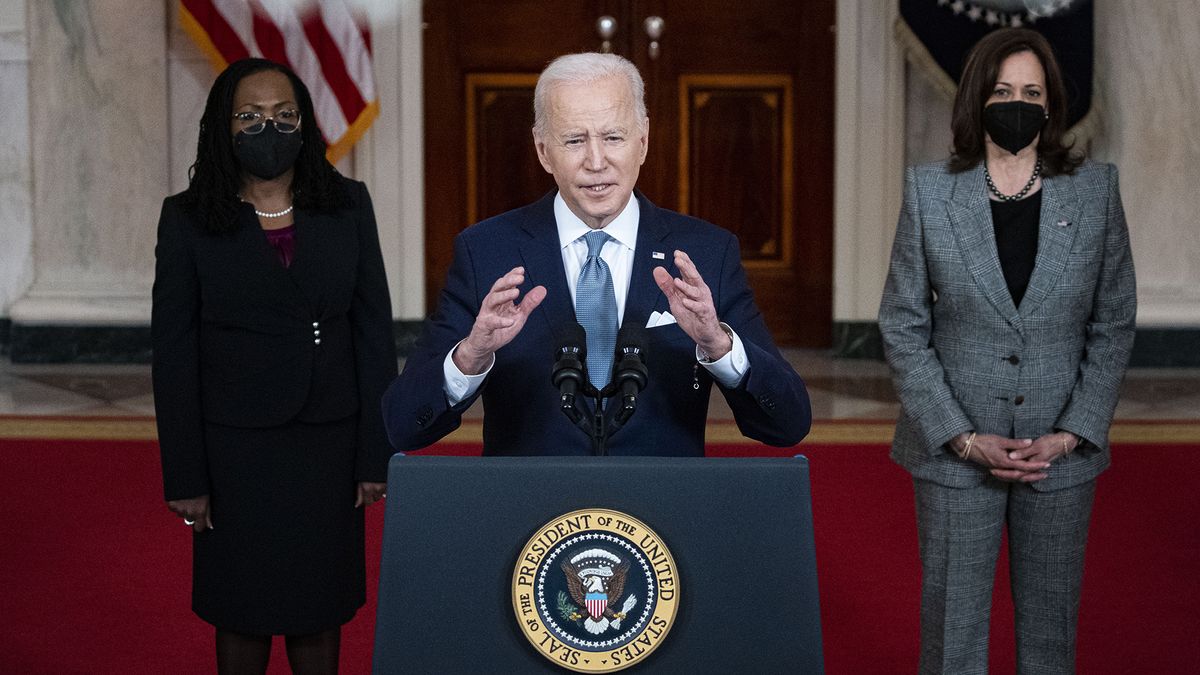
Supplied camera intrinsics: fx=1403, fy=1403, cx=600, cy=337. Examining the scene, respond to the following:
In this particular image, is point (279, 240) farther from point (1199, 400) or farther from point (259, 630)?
point (1199, 400)

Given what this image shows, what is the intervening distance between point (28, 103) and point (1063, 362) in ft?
23.6

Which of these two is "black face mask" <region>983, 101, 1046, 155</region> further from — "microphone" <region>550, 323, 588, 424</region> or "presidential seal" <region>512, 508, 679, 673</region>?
"presidential seal" <region>512, 508, 679, 673</region>

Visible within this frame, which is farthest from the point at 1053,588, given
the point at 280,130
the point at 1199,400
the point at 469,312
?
the point at 1199,400

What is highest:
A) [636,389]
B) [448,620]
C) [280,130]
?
[280,130]

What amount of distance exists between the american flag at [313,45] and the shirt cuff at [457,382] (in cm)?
620

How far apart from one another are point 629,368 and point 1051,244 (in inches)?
58.6

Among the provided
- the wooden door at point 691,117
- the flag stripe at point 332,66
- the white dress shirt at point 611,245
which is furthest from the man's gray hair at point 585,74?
the wooden door at point 691,117

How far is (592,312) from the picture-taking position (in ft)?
7.68

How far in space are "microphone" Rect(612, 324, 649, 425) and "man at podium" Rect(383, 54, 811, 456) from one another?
135mm

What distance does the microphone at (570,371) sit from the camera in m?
1.87

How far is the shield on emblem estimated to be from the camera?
1.71m

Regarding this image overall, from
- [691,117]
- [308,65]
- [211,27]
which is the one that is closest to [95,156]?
[211,27]

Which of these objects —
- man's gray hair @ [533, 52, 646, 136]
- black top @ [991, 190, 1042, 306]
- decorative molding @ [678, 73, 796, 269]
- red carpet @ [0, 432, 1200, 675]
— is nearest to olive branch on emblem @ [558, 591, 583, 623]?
man's gray hair @ [533, 52, 646, 136]

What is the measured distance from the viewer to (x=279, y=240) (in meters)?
3.08
